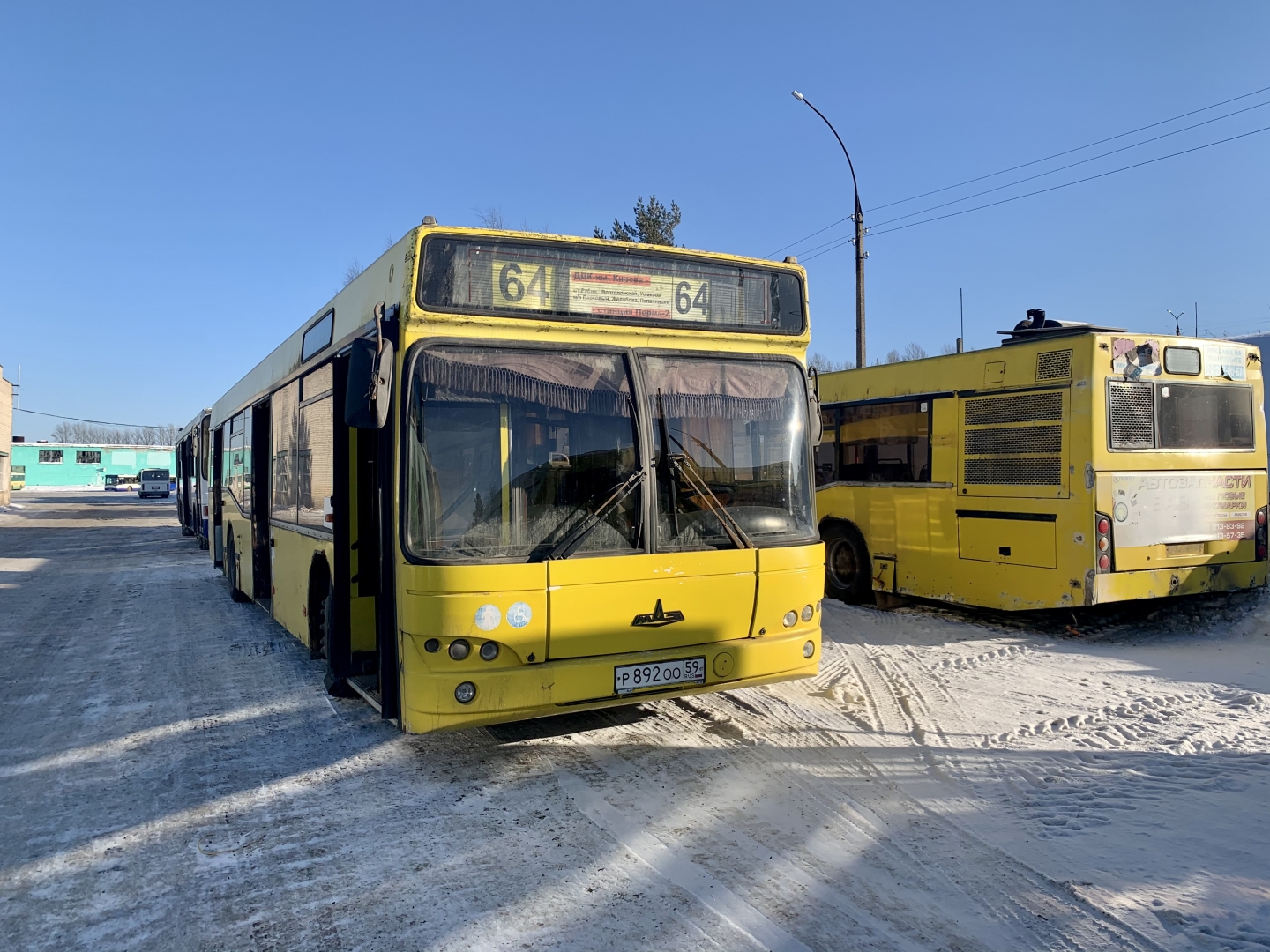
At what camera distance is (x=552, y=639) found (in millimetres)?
Result: 4719

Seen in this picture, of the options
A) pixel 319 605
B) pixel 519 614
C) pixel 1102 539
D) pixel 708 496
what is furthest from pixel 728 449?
pixel 1102 539

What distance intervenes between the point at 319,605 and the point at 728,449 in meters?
3.62

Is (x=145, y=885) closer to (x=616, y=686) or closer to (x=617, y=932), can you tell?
(x=617, y=932)

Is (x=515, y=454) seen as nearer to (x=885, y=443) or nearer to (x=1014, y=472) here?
(x=1014, y=472)

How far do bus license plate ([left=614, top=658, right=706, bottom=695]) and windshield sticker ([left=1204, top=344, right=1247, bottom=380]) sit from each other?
7.13 meters

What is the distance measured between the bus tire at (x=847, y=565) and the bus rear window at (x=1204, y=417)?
3.67 metres

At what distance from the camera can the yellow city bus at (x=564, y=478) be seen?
465 centimetres

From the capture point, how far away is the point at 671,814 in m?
4.43

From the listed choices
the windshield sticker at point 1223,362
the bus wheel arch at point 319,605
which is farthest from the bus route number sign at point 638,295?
the windshield sticker at point 1223,362

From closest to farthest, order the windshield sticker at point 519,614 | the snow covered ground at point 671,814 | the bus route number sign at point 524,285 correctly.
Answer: the snow covered ground at point 671,814, the windshield sticker at point 519,614, the bus route number sign at point 524,285

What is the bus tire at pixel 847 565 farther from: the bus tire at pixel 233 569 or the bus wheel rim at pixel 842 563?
the bus tire at pixel 233 569

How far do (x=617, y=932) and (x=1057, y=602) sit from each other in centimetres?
666

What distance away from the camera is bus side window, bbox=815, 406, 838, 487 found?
11.4 metres

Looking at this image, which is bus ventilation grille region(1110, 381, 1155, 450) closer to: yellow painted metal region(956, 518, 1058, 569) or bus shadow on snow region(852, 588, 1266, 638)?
yellow painted metal region(956, 518, 1058, 569)
